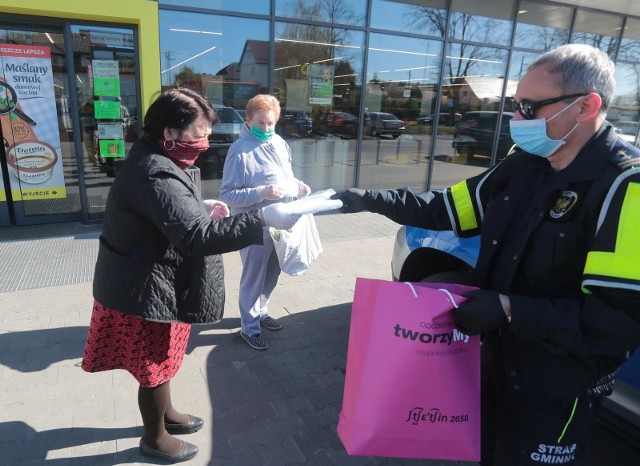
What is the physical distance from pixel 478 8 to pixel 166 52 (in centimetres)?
587

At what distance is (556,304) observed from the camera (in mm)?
1414

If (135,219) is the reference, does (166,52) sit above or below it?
above

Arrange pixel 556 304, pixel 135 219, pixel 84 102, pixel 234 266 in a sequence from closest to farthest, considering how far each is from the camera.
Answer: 1. pixel 556 304
2. pixel 135 219
3. pixel 234 266
4. pixel 84 102

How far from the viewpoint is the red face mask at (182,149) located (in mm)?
2045

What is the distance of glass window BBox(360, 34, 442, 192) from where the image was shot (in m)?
8.23

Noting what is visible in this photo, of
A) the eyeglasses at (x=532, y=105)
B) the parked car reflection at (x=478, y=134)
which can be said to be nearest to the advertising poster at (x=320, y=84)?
the parked car reflection at (x=478, y=134)

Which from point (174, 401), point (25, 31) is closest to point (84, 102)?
point (25, 31)

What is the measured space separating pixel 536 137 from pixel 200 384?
251 cm

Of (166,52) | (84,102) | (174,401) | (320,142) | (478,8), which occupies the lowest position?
(174,401)

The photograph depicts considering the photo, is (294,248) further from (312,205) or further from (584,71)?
(584,71)

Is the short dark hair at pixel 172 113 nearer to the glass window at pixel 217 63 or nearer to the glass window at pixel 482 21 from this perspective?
the glass window at pixel 217 63

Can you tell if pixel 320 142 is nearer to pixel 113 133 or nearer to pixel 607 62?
pixel 113 133

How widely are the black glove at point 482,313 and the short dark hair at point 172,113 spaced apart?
139 cm

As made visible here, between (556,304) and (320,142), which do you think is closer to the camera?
(556,304)
